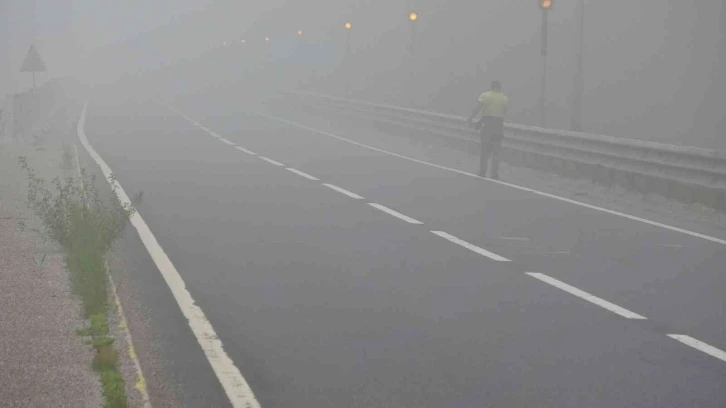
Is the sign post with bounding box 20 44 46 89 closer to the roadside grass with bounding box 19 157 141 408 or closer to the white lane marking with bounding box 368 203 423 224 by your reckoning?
the white lane marking with bounding box 368 203 423 224

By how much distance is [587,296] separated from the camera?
8961 mm

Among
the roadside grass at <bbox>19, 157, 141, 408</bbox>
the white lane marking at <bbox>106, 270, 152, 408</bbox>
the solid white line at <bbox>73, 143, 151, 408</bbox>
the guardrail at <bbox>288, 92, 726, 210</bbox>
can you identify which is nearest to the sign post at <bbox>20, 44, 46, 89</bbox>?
the guardrail at <bbox>288, 92, 726, 210</bbox>

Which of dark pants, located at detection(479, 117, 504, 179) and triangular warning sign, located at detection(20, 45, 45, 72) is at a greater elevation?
triangular warning sign, located at detection(20, 45, 45, 72)

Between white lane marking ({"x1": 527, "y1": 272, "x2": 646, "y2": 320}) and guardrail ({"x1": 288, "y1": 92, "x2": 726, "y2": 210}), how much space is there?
19.6 feet

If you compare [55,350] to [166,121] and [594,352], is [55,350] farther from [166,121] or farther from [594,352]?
[166,121]

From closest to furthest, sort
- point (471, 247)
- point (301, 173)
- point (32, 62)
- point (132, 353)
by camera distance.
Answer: point (132, 353) < point (471, 247) < point (301, 173) < point (32, 62)

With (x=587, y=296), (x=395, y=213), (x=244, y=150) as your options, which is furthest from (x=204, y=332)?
(x=244, y=150)

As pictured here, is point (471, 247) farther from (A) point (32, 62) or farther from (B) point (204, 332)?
(A) point (32, 62)

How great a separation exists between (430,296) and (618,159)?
9454 millimetres

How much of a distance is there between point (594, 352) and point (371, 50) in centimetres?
6671

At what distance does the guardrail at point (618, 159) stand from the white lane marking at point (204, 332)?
7.68 m

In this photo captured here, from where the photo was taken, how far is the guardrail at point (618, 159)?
15.2 m

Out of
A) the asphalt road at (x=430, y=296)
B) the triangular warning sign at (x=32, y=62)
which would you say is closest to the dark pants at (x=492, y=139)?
the asphalt road at (x=430, y=296)

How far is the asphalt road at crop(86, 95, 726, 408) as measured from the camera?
648cm
